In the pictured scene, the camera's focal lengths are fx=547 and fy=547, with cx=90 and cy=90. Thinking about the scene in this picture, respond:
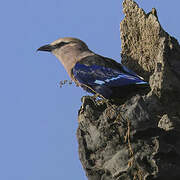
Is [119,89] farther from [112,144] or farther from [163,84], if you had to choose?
[112,144]

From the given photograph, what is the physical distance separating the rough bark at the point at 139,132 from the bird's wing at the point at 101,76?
622 millimetres

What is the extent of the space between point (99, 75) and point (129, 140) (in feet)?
6.89

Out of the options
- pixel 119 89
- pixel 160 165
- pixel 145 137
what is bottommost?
pixel 160 165

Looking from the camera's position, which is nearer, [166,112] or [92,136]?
[92,136]

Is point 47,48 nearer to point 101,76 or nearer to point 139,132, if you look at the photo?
point 101,76

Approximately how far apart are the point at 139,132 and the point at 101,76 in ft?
6.57

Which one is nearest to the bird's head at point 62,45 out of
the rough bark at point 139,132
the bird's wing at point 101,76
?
the bird's wing at point 101,76

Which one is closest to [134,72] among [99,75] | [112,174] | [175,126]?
[99,75]

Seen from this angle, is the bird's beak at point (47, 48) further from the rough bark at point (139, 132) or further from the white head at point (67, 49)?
the rough bark at point (139, 132)

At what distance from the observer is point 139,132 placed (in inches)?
256

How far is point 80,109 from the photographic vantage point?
7430mm

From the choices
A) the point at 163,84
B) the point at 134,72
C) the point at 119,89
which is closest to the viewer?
the point at 163,84

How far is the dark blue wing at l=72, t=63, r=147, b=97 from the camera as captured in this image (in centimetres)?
806

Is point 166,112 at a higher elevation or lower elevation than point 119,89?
lower
